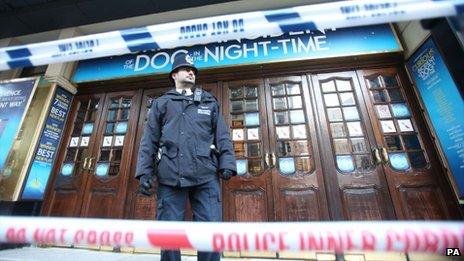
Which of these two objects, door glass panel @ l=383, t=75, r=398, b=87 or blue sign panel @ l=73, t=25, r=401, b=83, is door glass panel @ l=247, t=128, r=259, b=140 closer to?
blue sign panel @ l=73, t=25, r=401, b=83

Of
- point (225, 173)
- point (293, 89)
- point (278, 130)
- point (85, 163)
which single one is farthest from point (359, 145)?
point (85, 163)

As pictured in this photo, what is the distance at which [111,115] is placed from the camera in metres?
3.98

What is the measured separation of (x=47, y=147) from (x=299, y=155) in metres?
3.84

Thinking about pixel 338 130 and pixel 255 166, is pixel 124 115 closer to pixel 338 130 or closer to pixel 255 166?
pixel 255 166

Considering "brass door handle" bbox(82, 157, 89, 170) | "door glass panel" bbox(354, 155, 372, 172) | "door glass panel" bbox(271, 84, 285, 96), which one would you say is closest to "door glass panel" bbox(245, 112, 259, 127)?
"door glass panel" bbox(271, 84, 285, 96)

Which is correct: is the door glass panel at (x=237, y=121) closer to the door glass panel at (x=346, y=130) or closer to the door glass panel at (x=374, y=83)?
the door glass panel at (x=346, y=130)

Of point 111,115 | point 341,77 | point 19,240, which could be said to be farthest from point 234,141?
point 19,240

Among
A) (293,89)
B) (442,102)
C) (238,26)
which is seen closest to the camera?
(238,26)

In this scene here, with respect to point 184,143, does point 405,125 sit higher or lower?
higher

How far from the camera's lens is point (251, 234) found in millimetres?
717

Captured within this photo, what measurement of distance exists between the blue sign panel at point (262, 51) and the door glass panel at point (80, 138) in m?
0.48

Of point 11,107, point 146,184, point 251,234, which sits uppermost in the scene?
point 11,107

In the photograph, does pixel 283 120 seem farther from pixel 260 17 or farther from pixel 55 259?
pixel 55 259

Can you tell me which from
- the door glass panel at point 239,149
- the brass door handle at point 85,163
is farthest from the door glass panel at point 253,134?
the brass door handle at point 85,163
